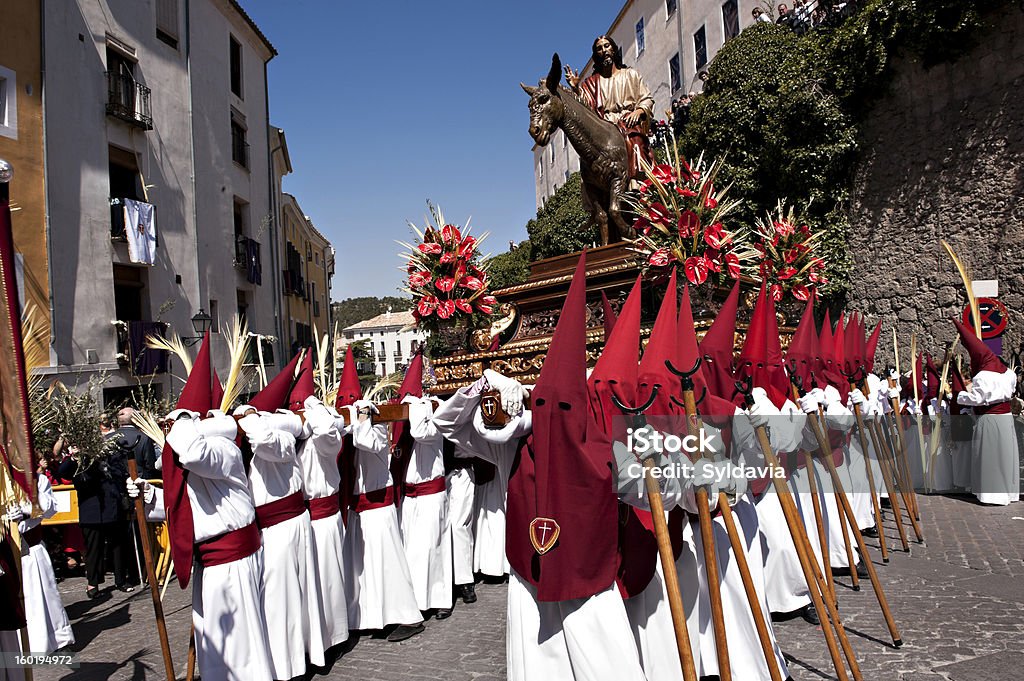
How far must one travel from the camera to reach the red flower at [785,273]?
27.1 feet

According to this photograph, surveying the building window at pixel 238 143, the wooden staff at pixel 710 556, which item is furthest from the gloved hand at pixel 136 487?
the building window at pixel 238 143

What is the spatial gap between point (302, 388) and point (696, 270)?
3.66m

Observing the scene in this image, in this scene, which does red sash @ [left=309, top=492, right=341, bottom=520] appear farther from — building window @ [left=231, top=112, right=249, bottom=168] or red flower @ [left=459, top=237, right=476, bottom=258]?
building window @ [left=231, top=112, right=249, bottom=168]

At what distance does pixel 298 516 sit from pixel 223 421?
3.52 ft

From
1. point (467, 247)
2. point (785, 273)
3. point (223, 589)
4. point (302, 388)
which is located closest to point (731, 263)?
point (785, 273)

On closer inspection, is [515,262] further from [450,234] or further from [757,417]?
[757,417]

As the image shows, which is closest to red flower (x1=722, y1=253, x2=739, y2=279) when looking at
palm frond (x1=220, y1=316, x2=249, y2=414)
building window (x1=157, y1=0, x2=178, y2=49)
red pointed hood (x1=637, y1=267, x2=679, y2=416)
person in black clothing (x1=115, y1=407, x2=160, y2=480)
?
red pointed hood (x1=637, y1=267, x2=679, y2=416)

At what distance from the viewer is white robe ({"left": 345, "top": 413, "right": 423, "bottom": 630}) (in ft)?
19.3

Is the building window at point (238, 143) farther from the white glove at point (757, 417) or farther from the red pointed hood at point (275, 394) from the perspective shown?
the white glove at point (757, 417)

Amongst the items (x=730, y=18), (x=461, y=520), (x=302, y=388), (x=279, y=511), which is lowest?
(x=461, y=520)

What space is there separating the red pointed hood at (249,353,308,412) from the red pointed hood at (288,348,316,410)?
50cm

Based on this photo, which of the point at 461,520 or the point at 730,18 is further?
the point at 730,18

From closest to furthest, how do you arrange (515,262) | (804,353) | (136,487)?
(136,487) < (804,353) < (515,262)

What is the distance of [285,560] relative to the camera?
5.08 metres
